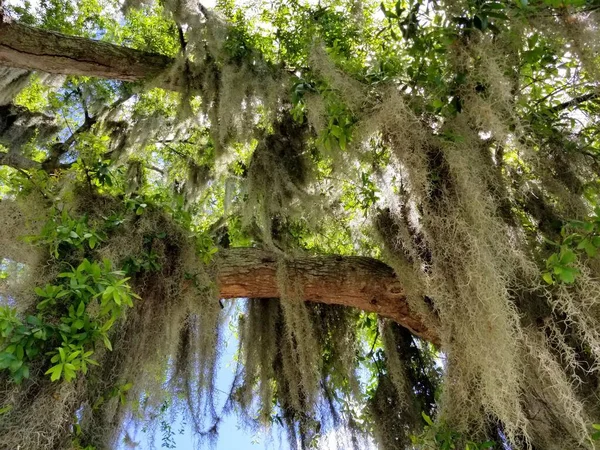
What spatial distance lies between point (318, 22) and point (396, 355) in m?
2.32

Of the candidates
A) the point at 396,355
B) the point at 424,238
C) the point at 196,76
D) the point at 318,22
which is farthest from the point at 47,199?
the point at 318,22

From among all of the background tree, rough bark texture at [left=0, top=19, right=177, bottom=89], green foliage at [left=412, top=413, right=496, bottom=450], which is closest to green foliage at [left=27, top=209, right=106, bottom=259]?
the background tree

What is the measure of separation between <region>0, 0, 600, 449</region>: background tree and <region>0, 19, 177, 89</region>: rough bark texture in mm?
13

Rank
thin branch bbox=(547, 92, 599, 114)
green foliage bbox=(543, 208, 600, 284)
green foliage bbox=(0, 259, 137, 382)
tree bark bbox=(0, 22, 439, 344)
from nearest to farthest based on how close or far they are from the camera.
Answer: green foliage bbox=(0, 259, 137, 382), green foliage bbox=(543, 208, 600, 284), thin branch bbox=(547, 92, 599, 114), tree bark bbox=(0, 22, 439, 344)

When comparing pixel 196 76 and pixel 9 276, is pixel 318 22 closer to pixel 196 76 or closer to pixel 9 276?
pixel 196 76

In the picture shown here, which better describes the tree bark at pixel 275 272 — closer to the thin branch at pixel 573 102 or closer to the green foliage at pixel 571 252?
the green foliage at pixel 571 252

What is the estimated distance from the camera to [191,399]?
271cm

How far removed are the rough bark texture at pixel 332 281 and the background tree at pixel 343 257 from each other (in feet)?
0.04

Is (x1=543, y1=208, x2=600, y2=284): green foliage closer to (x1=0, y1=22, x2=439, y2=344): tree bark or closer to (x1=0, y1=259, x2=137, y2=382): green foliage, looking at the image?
(x1=0, y1=22, x2=439, y2=344): tree bark

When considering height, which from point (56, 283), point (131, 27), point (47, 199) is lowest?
point (56, 283)

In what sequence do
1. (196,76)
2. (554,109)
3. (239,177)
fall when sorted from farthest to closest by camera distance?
(239,177), (196,76), (554,109)

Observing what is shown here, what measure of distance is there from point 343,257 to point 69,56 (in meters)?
1.98

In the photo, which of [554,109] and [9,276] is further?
[554,109]

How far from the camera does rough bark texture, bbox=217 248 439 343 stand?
287 centimetres
